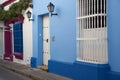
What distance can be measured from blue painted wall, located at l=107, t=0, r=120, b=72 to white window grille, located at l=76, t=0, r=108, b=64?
0.75 ft

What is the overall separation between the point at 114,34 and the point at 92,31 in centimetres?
111

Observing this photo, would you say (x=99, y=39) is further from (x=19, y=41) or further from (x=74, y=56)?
(x=19, y=41)

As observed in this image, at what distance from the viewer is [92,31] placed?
398 inches

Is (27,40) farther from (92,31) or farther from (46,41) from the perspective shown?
(92,31)

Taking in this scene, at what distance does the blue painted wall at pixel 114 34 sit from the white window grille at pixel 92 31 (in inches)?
9.1

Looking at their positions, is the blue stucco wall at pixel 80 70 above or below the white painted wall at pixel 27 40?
below

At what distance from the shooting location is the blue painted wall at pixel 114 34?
8.99 m

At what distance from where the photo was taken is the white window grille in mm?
9617

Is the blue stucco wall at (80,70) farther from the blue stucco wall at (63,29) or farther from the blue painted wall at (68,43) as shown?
the blue stucco wall at (63,29)

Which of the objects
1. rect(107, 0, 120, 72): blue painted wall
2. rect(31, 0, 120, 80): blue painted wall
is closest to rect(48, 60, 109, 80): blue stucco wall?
rect(31, 0, 120, 80): blue painted wall

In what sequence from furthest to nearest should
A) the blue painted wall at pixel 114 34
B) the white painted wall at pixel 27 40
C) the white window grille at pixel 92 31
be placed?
the white painted wall at pixel 27 40, the white window grille at pixel 92 31, the blue painted wall at pixel 114 34

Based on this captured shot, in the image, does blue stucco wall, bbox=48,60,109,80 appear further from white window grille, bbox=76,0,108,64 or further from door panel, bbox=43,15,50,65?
door panel, bbox=43,15,50,65

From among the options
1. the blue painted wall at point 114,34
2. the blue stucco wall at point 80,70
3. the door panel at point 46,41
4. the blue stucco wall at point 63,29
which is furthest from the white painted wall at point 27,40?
the blue painted wall at point 114,34

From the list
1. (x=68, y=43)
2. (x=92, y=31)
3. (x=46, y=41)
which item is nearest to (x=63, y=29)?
(x=68, y=43)
